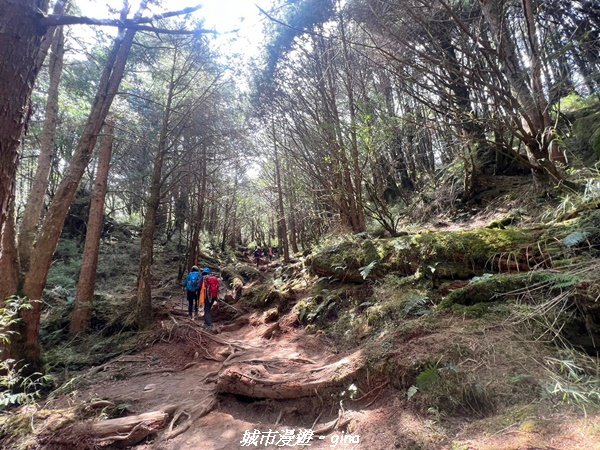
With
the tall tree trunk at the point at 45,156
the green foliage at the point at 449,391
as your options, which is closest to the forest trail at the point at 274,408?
the green foliage at the point at 449,391

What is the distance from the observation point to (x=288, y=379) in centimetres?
455

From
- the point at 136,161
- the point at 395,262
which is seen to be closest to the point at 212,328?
the point at 395,262

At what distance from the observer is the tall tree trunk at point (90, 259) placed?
891 centimetres

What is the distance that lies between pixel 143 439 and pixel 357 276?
5.08m

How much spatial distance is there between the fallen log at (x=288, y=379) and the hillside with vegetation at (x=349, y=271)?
0.03 metres

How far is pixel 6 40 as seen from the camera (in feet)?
7.70

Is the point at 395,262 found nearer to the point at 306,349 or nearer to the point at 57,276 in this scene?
the point at 306,349

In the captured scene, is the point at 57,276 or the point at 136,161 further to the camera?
the point at 136,161

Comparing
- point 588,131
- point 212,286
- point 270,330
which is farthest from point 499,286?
point 212,286

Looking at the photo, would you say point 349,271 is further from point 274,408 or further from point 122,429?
point 122,429

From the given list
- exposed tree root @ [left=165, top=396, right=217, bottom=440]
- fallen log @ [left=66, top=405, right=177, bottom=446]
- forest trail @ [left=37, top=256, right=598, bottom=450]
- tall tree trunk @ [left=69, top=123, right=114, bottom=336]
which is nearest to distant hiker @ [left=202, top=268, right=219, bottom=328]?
forest trail @ [left=37, top=256, right=598, bottom=450]

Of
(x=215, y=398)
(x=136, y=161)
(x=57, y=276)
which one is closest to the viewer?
(x=215, y=398)

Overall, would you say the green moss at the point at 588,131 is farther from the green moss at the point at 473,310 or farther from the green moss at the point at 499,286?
the green moss at the point at 473,310

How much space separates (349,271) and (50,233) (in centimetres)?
632
